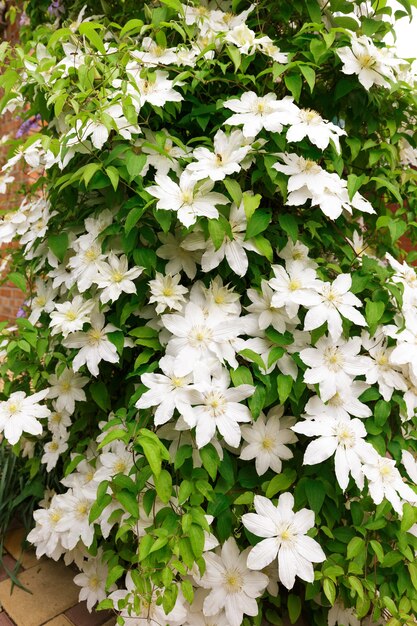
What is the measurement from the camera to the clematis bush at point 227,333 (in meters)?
0.95

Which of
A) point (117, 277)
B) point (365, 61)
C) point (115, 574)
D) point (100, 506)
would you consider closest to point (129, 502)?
point (100, 506)

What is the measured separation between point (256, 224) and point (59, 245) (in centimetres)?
55

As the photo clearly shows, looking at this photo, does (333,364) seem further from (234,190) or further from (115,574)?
(115,574)

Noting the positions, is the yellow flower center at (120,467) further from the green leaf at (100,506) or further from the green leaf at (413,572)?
the green leaf at (413,572)

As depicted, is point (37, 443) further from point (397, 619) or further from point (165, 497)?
point (397, 619)

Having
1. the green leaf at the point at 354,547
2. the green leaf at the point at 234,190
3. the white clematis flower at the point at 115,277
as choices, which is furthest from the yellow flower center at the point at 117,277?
the green leaf at the point at 354,547

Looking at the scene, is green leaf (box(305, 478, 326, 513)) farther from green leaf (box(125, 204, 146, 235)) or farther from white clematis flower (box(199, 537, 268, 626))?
green leaf (box(125, 204, 146, 235))

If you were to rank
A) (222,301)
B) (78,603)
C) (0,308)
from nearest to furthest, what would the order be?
(222,301)
(78,603)
(0,308)

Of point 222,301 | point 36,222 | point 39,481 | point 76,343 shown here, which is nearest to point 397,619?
point 222,301

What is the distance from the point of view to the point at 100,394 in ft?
3.87

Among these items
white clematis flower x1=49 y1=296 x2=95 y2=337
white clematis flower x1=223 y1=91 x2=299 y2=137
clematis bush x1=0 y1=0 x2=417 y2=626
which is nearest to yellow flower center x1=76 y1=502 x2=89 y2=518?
clematis bush x1=0 y1=0 x2=417 y2=626

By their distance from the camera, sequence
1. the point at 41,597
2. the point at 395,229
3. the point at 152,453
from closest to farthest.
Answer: the point at 152,453 → the point at 395,229 → the point at 41,597

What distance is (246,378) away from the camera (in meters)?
0.98

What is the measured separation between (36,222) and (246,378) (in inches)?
32.1
